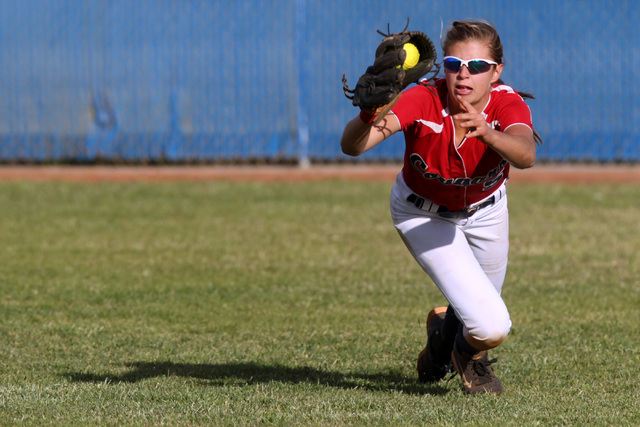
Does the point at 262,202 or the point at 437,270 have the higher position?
the point at 437,270

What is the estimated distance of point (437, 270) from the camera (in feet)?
15.2

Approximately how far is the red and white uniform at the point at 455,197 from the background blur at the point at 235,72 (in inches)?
388

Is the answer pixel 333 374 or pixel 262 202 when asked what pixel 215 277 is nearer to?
pixel 333 374

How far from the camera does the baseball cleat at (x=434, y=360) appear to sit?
502 cm

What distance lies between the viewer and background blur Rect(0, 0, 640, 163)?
48.1 ft

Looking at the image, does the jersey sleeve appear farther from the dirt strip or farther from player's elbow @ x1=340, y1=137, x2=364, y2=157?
the dirt strip

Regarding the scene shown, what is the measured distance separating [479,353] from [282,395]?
102 cm

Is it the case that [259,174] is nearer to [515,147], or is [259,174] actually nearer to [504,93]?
[504,93]

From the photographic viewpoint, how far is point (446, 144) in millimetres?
4484

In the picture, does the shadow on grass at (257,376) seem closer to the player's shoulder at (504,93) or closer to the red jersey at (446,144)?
the red jersey at (446,144)

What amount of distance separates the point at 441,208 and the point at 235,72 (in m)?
10.4

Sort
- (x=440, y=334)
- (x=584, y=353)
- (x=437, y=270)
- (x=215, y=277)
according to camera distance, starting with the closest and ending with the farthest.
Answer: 1. (x=437, y=270)
2. (x=440, y=334)
3. (x=584, y=353)
4. (x=215, y=277)

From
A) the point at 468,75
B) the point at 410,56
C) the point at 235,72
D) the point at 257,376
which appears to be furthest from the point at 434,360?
the point at 235,72

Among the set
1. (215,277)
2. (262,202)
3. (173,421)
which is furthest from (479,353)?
(262,202)
